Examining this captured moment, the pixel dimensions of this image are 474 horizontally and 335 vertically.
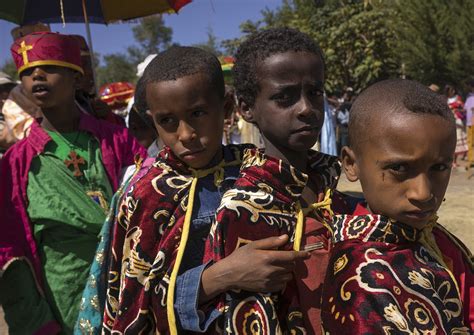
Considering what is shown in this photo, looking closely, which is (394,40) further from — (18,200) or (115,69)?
(115,69)

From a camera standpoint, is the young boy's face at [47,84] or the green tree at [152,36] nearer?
the young boy's face at [47,84]

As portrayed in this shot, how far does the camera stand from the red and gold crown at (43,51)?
2639 millimetres

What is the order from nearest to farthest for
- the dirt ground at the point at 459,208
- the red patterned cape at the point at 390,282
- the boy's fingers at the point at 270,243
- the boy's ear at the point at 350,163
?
the red patterned cape at the point at 390,282, the boy's fingers at the point at 270,243, the boy's ear at the point at 350,163, the dirt ground at the point at 459,208

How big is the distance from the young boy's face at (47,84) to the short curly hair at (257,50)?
1279 mm

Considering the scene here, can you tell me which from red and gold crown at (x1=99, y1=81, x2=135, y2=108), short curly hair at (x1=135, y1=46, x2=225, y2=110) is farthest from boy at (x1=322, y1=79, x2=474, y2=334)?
red and gold crown at (x1=99, y1=81, x2=135, y2=108)

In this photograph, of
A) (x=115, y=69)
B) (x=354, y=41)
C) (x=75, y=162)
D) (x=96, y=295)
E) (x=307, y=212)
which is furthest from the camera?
(x=115, y=69)

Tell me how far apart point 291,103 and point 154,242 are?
0.63 metres

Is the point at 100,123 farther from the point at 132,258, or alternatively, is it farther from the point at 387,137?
the point at 387,137

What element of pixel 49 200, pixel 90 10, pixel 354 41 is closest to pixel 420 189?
pixel 49 200

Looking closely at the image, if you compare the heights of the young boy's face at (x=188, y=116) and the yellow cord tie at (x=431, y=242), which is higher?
the young boy's face at (x=188, y=116)

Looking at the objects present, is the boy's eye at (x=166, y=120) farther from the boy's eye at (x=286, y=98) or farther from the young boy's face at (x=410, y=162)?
the young boy's face at (x=410, y=162)

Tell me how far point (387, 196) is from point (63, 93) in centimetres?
190

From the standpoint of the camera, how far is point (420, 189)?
132cm

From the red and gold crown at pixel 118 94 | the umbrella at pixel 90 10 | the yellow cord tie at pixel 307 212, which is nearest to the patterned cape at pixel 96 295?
the yellow cord tie at pixel 307 212
